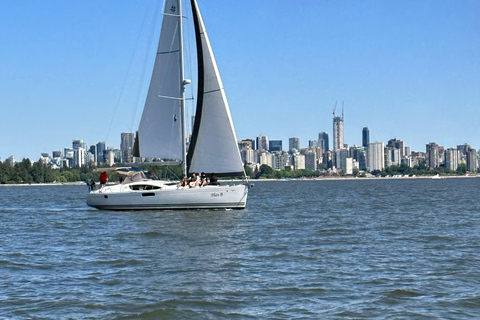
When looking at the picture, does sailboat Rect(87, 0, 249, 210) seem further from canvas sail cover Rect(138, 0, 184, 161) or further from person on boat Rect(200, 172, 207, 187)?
person on boat Rect(200, 172, 207, 187)

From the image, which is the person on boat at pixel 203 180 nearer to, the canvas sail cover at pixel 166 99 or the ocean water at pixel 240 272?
the canvas sail cover at pixel 166 99

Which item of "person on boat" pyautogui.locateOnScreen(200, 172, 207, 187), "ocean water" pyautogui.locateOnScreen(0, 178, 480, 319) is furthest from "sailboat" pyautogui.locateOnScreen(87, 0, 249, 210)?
"ocean water" pyautogui.locateOnScreen(0, 178, 480, 319)

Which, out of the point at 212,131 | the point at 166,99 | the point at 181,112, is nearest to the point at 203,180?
the point at 212,131

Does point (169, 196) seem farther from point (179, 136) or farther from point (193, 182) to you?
point (179, 136)

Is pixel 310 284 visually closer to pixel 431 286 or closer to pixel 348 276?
pixel 348 276

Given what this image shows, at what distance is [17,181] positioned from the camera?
618 ft

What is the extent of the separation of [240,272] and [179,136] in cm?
2214

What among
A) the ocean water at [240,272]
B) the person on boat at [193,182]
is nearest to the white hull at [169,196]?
the person on boat at [193,182]

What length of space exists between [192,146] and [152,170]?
312 centimetres

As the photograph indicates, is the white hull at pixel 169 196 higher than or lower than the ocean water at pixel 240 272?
higher

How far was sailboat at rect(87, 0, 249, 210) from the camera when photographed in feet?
119

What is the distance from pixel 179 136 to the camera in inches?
1519

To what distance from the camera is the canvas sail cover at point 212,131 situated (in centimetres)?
3706

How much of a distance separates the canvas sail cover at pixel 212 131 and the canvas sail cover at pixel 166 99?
134 centimetres
